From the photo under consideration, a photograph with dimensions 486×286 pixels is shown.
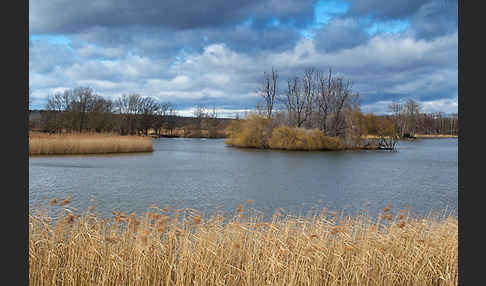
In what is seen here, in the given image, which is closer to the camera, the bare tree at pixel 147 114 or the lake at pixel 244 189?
the lake at pixel 244 189

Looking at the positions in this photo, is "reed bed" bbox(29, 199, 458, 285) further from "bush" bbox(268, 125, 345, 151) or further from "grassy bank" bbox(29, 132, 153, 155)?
"bush" bbox(268, 125, 345, 151)

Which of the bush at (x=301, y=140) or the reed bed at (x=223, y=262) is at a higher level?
the bush at (x=301, y=140)

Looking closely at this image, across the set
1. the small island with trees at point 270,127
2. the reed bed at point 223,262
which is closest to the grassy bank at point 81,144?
the small island with trees at point 270,127

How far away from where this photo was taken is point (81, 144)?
Answer: 26250 millimetres

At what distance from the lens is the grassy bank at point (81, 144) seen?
24.9 metres

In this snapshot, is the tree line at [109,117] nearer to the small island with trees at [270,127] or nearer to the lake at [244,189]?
the small island with trees at [270,127]

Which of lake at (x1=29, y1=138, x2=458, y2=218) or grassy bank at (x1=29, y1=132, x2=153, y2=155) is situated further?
grassy bank at (x1=29, y1=132, x2=153, y2=155)

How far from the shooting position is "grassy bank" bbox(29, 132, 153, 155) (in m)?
24.9

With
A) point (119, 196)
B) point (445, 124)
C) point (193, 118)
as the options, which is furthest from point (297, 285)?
point (445, 124)

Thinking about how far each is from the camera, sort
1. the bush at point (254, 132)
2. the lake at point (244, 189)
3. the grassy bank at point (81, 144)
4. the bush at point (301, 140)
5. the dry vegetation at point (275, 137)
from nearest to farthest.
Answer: the lake at point (244, 189), the grassy bank at point (81, 144), the bush at point (301, 140), the dry vegetation at point (275, 137), the bush at point (254, 132)

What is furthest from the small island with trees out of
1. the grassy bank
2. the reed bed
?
the reed bed
